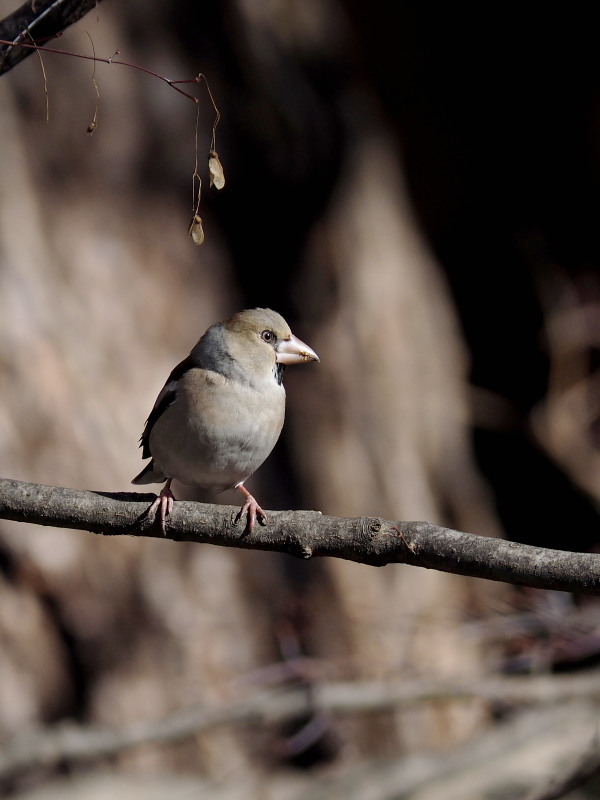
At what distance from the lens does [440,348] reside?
8938 mm

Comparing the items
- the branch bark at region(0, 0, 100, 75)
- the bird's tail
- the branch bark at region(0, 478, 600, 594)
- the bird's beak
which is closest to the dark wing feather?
the bird's tail

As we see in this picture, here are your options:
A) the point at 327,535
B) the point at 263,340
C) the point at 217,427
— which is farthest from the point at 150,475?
the point at 327,535

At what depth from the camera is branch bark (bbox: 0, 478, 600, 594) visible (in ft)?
8.34

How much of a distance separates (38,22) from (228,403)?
1.65 metres

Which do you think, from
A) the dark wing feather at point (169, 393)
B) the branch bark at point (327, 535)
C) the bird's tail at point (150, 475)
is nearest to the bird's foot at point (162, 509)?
the branch bark at point (327, 535)

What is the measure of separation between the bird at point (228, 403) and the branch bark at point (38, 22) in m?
1.48

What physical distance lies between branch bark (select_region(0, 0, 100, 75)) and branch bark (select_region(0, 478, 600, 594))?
1308mm

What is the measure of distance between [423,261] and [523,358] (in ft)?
4.92

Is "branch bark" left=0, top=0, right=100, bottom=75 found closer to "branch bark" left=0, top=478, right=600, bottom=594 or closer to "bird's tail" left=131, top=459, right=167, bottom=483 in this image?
"branch bark" left=0, top=478, right=600, bottom=594

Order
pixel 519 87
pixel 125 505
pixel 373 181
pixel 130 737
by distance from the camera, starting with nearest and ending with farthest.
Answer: pixel 125 505 → pixel 130 737 → pixel 373 181 → pixel 519 87

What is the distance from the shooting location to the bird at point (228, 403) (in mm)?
3672

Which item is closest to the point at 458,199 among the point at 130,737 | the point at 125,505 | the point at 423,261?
the point at 423,261

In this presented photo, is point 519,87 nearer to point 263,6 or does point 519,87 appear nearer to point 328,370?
point 263,6

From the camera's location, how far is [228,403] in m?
3.69
